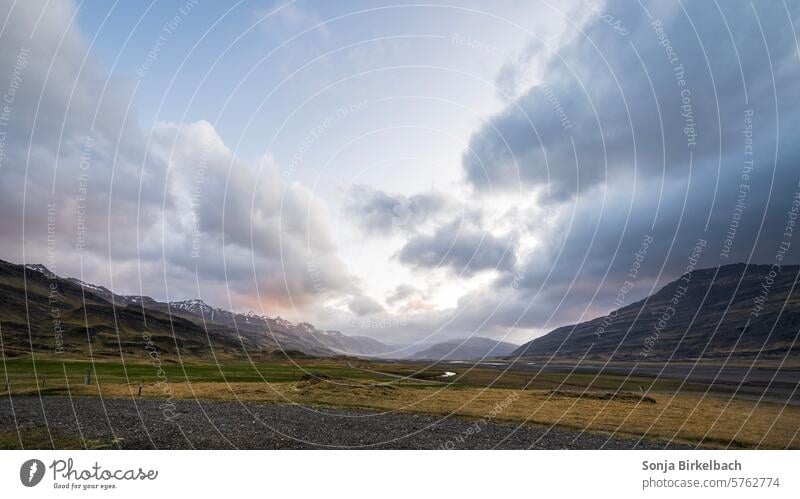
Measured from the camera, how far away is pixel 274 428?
4094cm

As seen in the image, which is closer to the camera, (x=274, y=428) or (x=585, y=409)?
(x=274, y=428)

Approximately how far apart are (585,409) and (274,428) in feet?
140

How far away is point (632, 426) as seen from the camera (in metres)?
48.5

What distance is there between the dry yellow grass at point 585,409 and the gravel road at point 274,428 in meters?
6.99

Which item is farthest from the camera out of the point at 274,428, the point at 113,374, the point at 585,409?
the point at 113,374

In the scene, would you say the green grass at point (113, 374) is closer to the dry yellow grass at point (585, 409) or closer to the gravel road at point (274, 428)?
the dry yellow grass at point (585, 409)

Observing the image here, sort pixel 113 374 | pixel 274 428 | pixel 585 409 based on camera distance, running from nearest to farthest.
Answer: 1. pixel 274 428
2. pixel 585 409
3. pixel 113 374

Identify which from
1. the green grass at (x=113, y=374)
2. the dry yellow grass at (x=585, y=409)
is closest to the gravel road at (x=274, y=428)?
the dry yellow grass at (x=585, y=409)

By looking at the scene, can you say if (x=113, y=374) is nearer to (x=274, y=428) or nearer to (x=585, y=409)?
(x=274, y=428)

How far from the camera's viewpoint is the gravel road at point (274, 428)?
113 feet

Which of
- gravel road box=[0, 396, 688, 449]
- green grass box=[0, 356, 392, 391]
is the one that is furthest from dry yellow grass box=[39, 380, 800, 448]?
green grass box=[0, 356, 392, 391]

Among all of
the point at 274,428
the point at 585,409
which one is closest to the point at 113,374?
the point at 274,428
